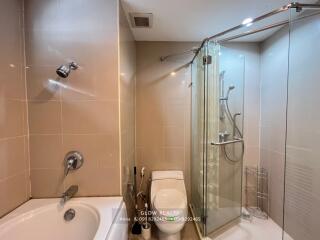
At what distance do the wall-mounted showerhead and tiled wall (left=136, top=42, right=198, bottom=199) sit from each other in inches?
41.3

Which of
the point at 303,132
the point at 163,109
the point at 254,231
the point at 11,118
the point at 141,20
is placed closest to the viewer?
the point at 11,118

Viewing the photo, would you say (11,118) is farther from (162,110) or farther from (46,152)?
(162,110)

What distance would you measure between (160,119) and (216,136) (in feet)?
2.45

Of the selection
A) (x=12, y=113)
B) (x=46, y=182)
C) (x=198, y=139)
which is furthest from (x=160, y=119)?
(x=12, y=113)

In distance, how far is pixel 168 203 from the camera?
6.30ft

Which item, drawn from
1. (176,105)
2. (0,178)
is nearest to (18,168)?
(0,178)

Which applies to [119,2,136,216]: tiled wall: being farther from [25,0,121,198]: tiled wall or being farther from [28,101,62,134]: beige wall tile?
[28,101,62,134]: beige wall tile

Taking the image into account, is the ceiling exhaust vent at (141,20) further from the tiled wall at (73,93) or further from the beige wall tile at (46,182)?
the beige wall tile at (46,182)

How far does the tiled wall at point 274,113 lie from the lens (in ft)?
6.52

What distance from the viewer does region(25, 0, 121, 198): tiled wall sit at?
4.83 ft

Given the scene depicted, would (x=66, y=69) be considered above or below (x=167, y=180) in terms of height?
Answer: above

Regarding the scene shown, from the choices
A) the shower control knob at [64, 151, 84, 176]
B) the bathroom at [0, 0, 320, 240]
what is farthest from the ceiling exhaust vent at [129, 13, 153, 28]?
the shower control knob at [64, 151, 84, 176]

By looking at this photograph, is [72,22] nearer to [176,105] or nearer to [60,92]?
[60,92]

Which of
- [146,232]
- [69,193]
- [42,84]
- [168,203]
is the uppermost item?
[42,84]
